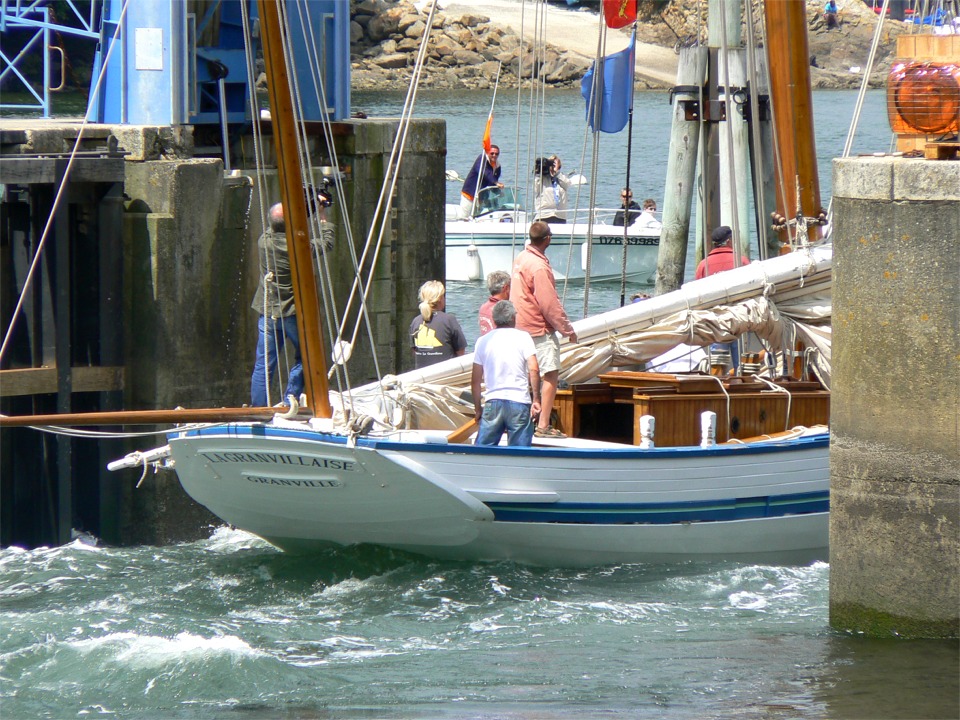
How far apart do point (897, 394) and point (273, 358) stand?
5.18 meters

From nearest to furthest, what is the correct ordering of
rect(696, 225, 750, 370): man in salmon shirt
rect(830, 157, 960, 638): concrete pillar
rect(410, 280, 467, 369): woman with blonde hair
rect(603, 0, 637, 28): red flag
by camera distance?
rect(830, 157, 960, 638): concrete pillar, rect(410, 280, 467, 369): woman with blonde hair, rect(696, 225, 750, 370): man in salmon shirt, rect(603, 0, 637, 28): red flag

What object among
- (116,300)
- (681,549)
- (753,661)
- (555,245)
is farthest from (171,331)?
(555,245)

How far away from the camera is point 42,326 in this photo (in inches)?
417

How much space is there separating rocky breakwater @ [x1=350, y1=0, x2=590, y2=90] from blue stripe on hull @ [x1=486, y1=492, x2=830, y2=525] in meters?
58.0

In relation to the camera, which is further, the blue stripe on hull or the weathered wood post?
the weathered wood post

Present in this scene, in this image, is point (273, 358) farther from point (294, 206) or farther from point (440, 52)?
point (440, 52)

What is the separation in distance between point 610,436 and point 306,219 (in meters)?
2.93

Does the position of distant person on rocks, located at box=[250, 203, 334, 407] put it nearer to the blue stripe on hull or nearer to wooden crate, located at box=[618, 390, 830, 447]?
the blue stripe on hull

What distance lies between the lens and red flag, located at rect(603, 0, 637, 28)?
49.4ft

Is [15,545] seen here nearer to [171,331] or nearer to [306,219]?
[171,331]

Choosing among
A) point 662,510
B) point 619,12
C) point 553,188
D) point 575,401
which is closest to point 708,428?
point 662,510

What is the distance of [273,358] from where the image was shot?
1105cm

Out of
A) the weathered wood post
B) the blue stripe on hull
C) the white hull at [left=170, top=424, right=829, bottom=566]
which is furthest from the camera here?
the weathered wood post

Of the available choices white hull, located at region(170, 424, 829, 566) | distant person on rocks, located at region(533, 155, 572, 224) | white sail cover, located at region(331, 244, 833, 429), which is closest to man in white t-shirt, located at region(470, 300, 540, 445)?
white hull, located at region(170, 424, 829, 566)
